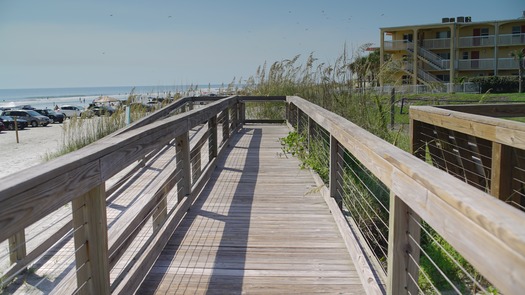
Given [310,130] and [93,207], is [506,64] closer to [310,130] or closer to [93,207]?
[310,130]

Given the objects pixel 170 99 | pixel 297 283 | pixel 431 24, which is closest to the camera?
pixel 297 283

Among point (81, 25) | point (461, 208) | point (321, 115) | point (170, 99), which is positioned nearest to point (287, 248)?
point (321, 115)

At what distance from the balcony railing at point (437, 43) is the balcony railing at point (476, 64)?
1838 millimetres

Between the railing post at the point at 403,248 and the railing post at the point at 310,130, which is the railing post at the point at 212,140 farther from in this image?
the railing post at the point at 403,248

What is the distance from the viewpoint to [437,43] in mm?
41531

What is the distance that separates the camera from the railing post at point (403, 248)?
2004 millimetres

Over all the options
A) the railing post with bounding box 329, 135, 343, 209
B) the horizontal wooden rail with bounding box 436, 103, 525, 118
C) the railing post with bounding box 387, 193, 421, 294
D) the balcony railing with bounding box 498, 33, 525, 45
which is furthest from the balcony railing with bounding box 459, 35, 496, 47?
the railing post with bounding box 387, 193, 421, 294

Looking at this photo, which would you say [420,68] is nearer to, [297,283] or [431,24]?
[431,24]

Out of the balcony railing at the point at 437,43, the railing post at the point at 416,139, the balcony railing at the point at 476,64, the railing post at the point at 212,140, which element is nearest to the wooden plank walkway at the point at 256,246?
the railing post at the point at 212,140

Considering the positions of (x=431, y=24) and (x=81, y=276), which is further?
(x=431, y=24)

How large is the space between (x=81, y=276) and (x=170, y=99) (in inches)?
423

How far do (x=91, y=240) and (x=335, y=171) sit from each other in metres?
2.46

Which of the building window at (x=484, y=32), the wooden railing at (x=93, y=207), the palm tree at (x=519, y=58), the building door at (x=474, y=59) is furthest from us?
the building window at (x=484, y=32)

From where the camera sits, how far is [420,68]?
137 feet
